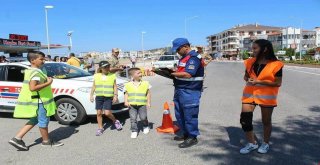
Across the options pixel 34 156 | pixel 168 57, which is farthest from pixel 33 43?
pixel 34 156

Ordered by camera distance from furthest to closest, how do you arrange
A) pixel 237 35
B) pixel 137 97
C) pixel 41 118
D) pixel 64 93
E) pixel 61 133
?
1. pixel 237 35
2. pixel 64 93
3. pixel 61 133
4. pixel 137 97
5. pixel 41 118

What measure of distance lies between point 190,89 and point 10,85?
15.6 feet

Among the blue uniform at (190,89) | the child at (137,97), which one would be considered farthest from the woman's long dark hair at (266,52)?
the child at (137,97)

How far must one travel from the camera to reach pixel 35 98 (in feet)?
18.3

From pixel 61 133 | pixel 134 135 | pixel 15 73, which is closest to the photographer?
pixel 134 135

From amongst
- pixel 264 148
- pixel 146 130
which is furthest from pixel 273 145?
pixel 146 130

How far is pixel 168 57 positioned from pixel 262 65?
3152 cm

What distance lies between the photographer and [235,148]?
5379mm

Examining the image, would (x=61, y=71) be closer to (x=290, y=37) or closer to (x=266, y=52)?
(x=266, y=52)

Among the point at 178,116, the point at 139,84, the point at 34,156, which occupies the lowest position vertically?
the point at 34,156

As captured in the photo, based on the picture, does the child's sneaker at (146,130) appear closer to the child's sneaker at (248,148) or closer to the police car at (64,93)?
the police car at (64,93)

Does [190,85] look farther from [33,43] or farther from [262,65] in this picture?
[33,43]

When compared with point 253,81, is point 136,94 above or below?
below

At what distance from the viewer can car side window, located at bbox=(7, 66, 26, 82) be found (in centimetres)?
812
